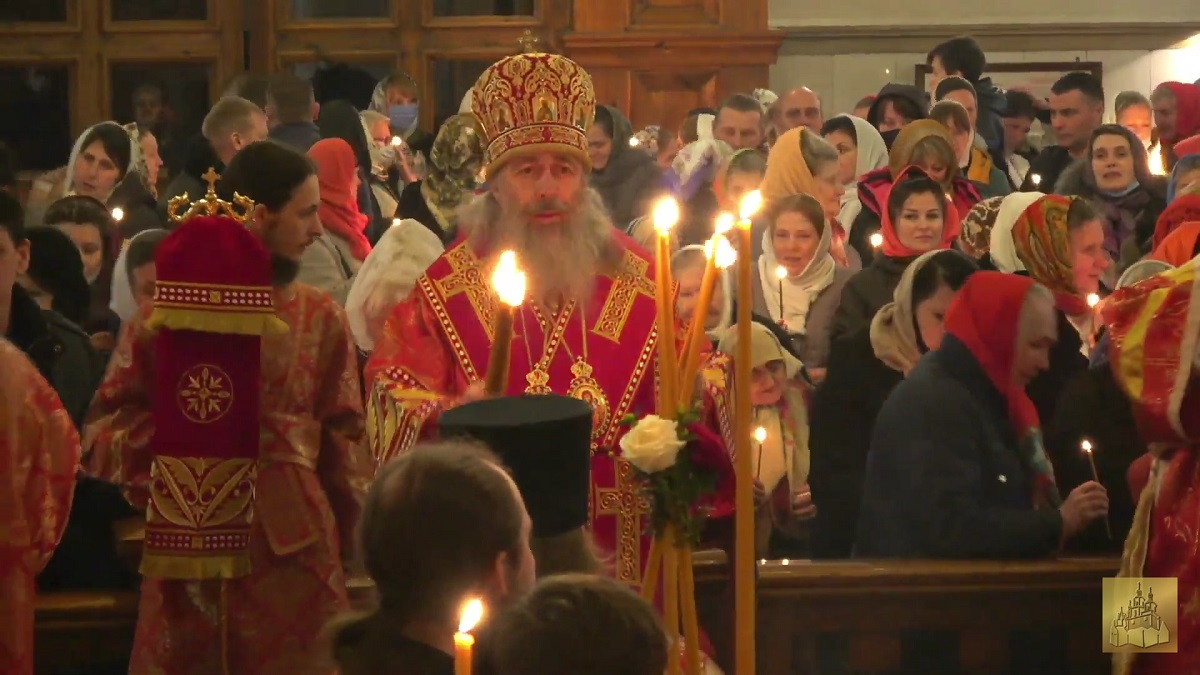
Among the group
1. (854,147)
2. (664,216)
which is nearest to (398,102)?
(854,147)

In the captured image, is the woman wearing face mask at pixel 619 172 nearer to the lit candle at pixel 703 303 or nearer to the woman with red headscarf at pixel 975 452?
the woman with red headscarf at pixel 975 452

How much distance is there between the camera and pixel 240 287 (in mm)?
3465

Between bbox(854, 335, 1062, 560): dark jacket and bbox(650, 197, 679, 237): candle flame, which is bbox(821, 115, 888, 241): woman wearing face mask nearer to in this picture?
bbox(854, 335, 1062, 560): dark jacket

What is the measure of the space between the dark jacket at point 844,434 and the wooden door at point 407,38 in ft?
22.6

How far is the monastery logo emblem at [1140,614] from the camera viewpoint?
3643 mm

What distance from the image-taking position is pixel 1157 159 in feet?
29.0

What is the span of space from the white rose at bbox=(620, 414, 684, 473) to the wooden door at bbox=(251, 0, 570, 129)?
9399mm

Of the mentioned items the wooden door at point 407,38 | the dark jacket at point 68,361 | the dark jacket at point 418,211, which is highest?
the wooden door at point 407,38

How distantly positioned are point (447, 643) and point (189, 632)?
139 centimetres

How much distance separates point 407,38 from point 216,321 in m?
8.61

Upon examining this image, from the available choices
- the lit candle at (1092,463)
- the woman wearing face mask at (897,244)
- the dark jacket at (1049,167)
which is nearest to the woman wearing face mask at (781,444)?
the woman wearing face mask at (897,244)

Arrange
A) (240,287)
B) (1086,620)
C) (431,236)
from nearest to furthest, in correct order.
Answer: (240,287)
(1086,620)
(431,236)

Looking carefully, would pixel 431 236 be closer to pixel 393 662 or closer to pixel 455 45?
pixel 393 662

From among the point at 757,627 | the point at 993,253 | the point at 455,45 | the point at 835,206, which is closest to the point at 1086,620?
the point at 757,627
